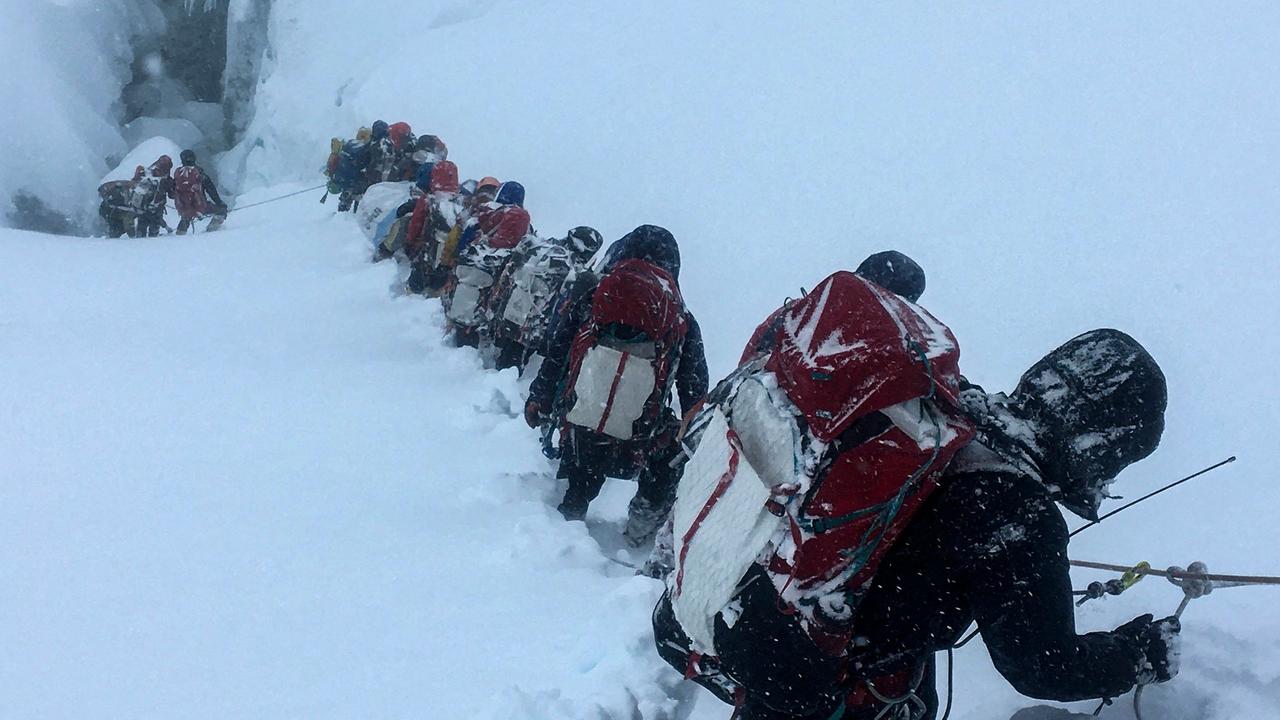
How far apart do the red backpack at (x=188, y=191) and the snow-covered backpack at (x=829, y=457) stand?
12.5 m

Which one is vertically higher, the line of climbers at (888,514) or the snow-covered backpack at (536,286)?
the line of climbers at (888,514)

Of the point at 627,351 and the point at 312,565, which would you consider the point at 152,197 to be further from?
the point at 627,351

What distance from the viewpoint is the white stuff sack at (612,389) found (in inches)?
122

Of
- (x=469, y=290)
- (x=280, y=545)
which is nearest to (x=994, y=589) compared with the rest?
(x=280, y=545)

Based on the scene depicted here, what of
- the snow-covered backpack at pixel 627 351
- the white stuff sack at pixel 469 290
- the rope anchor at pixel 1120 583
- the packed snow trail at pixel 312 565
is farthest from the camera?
the white stuff sack at pixel 469 290

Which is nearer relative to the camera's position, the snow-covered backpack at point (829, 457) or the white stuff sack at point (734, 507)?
the snow-covered backpack at point (829, 457)

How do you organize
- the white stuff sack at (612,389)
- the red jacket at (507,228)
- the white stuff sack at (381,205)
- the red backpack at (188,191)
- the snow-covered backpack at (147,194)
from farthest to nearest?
the red backpack at (188,191)
the snow-covered backpack at (147,194)
the white stuff sack at (381,205)
the red jacket at (507,228)
the white stuff sack at (612,389)

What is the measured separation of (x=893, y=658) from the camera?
1557mm

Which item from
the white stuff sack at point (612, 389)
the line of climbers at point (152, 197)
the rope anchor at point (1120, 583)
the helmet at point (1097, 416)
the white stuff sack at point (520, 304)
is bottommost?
the line of climbers at point (152, 197)

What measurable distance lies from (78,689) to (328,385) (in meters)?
3.15

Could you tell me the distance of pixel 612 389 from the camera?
314 cm

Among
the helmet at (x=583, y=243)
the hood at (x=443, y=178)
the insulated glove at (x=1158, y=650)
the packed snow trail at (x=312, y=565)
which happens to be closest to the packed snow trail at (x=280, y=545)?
the packed snow trail at (x=312, y=565)

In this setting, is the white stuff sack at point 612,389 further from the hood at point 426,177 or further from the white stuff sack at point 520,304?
the hood at point 426,177

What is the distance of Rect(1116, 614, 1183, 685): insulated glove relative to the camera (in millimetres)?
1624
